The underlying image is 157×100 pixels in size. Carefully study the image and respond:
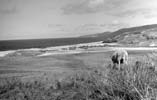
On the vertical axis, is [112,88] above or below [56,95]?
above

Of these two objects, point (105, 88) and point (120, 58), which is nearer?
point (105, 88)

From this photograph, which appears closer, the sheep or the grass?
the grass

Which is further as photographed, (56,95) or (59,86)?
(59,86)

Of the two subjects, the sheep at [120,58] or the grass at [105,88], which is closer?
the grass at [105,88]

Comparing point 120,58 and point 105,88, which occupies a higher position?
point 120,58

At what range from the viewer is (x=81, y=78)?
6.11m

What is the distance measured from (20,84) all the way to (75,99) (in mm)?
3068

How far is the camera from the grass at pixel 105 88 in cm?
293

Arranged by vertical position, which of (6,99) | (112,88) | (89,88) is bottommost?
(6,99)

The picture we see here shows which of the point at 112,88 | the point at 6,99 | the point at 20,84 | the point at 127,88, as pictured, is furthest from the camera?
the point at 20,84

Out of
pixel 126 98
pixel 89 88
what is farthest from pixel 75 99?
pixel 126 98

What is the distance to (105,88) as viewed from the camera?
3.54m

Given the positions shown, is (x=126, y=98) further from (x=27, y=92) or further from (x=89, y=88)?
(x=27, y=92)

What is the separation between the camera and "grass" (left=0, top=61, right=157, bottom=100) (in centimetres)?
293
